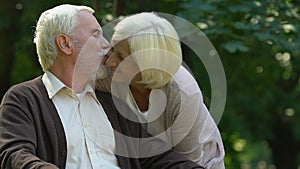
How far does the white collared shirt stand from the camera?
276 cm

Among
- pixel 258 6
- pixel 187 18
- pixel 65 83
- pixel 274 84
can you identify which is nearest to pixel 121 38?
pixel 65 83

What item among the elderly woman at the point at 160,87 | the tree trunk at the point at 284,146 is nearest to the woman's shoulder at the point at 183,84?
the elderly woman at the point at 160,87

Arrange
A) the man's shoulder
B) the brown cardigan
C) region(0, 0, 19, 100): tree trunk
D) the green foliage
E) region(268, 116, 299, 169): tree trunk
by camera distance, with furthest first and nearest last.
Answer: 1. region(268, 116, 299, 169): tree trunk
2. region(0, 0, 19, 100): tree trunk
3. the green foliage
4. the man's shoulder
5. the brown cardigan

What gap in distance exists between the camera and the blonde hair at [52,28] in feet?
9.07

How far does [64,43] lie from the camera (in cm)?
279

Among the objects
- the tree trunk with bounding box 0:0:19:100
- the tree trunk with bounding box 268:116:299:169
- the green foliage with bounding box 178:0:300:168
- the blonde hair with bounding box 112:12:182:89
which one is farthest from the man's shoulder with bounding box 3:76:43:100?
the tree trunk with bounding box 268:116:299:169

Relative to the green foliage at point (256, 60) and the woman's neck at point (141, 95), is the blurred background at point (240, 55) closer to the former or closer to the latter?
the green foliage at point (256, 60)

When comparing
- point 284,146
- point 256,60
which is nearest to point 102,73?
point 256,60

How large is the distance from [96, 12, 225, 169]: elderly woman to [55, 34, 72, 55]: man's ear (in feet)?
0.54

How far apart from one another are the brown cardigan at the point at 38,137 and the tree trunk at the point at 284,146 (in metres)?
5.77

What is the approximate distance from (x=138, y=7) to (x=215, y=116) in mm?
2339

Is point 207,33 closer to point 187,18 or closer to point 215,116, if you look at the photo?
point 187,18

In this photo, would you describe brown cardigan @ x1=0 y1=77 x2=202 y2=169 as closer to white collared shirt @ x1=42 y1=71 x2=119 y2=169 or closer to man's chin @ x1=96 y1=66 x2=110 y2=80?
white collared shirt @ x1=42 y1=71 x2=119 y2=169

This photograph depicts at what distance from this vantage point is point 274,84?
707 cm
